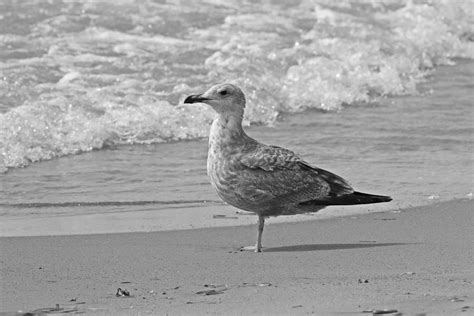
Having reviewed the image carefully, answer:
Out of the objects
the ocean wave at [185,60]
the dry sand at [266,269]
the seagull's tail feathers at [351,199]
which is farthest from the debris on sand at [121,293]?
the ocean wave at [185,60]

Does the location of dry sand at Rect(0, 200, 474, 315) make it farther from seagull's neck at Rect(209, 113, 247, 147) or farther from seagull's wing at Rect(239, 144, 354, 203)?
seagull's neck at Rect(209, 113, 247, 147)

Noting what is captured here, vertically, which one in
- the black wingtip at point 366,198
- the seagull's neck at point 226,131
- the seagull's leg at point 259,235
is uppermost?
the seagull's neck at point 226,131

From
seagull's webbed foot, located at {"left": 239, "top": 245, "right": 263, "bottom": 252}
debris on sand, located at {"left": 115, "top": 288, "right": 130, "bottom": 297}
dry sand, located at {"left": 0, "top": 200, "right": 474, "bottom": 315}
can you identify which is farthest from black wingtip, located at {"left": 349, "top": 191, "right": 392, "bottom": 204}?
debris on sand, located at {"left": 115, "top": 288, "right": 130, "bottom": 297}

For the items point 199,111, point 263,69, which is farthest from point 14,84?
point 263,69

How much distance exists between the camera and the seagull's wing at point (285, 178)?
6699 mm

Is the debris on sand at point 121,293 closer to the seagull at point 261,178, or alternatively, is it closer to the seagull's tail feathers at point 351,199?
the seagull at point 261,178

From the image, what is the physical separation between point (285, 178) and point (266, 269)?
980 mm

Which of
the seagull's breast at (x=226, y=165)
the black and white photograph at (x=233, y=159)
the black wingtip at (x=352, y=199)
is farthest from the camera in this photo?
the black wingtip at (x=352, y=199)

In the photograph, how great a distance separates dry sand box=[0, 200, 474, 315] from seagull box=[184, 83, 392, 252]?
0.73 feet

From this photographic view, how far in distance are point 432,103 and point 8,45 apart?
16.1ft

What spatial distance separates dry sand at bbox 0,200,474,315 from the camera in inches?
196

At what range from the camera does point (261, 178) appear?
670 centimetres

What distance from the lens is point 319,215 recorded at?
759 cm

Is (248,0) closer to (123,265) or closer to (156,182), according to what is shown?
(156,182)
